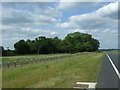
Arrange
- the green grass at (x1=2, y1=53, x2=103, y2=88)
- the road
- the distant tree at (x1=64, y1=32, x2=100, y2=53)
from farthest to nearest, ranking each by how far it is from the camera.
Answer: the distant tree at (x1=64, y1=32, x2=100, y2=53) < the green grass at (x1=2, y1=53, x2=103, y2=88) < the road

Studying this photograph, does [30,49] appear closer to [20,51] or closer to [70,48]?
[20,51]

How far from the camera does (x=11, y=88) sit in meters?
11.0

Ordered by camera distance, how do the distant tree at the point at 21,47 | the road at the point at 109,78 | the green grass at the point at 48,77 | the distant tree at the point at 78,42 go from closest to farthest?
the road at the point at 109,78
the green grass at the point at 48,77
the distant tree at the point at 21,47
the distant tree at the point at 78,42

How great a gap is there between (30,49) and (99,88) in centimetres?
11539

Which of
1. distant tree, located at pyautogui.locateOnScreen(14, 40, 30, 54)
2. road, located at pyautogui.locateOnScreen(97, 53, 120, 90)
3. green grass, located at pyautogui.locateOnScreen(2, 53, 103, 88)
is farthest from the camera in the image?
distant tree, located at pyautogui.locateOnScreen(14, 40, 30, 54)

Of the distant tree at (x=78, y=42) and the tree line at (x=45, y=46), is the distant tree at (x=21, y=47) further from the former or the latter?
the distant tree at (x=78, y=42)

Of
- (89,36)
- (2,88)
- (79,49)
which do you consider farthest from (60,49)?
(2,88)

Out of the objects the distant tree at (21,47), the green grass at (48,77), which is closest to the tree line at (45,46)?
the distant tree at (21,47)

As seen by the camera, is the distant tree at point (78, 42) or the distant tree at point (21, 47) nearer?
the distant tree at point (21, 47)

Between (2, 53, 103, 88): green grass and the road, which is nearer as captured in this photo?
the road

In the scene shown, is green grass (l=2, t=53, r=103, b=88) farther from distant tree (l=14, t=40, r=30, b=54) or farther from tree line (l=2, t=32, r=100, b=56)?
distant tree (l=14, t=40, r=30, b=54)

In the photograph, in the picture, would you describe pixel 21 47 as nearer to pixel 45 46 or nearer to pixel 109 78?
pixel 45 46

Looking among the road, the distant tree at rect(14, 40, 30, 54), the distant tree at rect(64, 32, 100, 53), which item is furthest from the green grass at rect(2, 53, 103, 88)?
the distant tree at rect(64, 32, 100, 53)

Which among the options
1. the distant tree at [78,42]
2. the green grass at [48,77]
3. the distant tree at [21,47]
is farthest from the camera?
the distant tree at [78,42]
